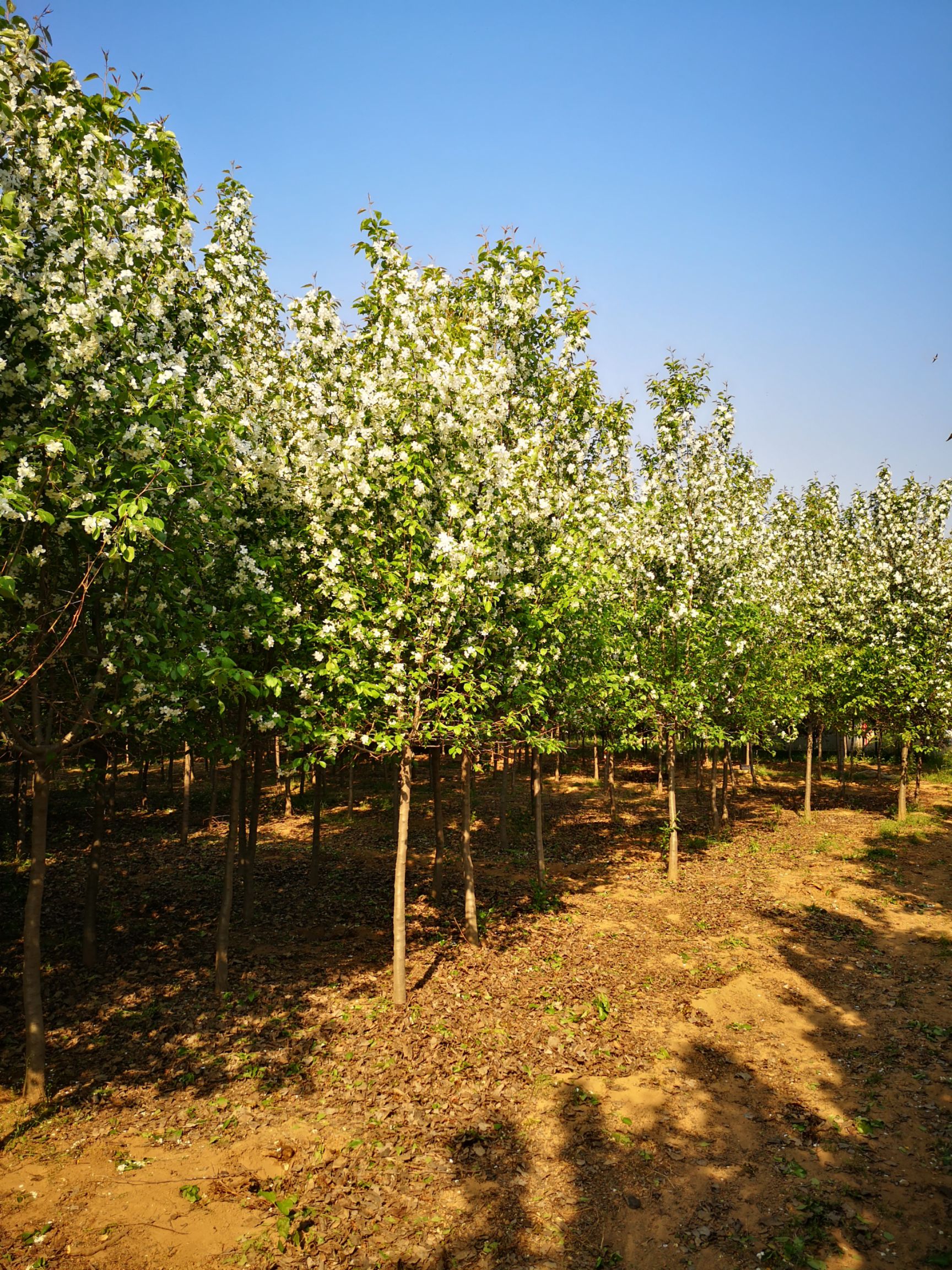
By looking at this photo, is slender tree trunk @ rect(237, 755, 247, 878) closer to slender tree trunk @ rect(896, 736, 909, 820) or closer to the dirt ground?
the dirt ground

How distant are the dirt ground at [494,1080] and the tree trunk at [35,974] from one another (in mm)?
317

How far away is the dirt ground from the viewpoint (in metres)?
6.94

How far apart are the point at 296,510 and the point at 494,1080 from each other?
29.2 feet

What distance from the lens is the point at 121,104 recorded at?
7.95 meters

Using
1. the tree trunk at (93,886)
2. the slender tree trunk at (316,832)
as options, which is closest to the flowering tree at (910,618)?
the slender tree trunk at (316,832)

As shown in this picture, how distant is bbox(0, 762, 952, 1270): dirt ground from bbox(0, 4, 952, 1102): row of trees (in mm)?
1368

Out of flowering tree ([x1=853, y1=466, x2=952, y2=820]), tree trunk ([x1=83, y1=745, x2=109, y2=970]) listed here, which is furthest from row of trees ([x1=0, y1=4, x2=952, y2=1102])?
flowering tree ([x1=853, y1=466, x2=952, y2=820])

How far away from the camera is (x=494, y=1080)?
31.8 feet

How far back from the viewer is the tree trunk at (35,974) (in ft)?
28.4

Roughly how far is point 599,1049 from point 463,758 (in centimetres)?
540

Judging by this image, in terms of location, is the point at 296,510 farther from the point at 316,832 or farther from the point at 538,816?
the point at 538,816

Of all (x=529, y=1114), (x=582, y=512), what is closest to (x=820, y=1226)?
(x=529, y=1114)

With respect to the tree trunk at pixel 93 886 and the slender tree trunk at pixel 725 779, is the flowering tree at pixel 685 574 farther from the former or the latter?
the tree trunk at pixel 93 886

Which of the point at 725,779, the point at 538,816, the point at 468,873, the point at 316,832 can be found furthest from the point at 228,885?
the point at 725,779
